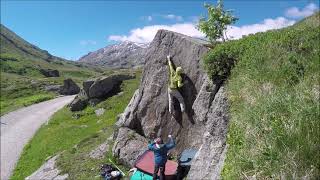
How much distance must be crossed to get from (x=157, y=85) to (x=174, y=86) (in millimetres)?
2225

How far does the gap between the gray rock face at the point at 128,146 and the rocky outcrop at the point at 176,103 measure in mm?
59

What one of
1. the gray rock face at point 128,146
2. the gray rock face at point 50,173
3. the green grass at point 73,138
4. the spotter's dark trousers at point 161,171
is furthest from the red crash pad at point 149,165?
the gray rock face at point 50,173

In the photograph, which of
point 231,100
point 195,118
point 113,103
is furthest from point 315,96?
point 113,103

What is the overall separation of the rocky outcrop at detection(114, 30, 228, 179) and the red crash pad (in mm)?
1510

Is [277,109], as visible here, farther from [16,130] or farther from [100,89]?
[16,130]

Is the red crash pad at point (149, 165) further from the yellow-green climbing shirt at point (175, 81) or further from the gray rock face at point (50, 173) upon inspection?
the gray rock face at point (50, 173)

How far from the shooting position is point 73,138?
37.7 meters

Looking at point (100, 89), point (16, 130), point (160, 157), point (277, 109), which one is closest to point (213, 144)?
point (160, 157)

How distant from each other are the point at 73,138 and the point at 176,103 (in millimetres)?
17189

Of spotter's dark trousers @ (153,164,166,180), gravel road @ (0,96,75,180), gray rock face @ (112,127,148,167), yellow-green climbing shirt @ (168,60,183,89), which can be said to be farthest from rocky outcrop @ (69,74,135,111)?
spotter's dark trousers @ (153,164,166,180)

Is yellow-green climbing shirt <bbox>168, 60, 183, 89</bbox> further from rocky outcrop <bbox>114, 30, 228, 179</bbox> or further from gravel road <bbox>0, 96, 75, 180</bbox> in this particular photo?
gravel road <bbox>0, 96, 75, 180</bbox>

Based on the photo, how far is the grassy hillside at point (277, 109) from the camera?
8.37 meters

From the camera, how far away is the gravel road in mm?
36141

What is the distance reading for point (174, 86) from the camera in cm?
2242
